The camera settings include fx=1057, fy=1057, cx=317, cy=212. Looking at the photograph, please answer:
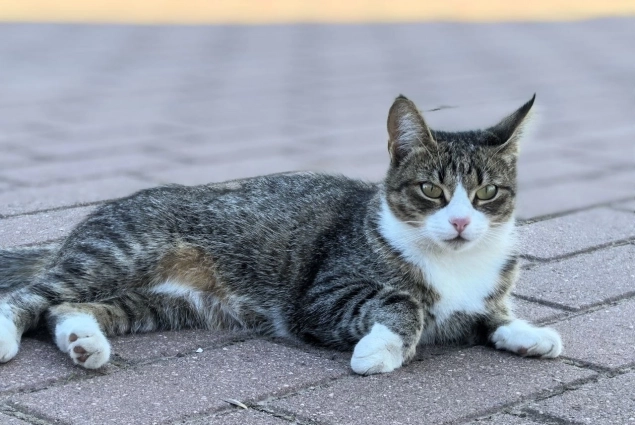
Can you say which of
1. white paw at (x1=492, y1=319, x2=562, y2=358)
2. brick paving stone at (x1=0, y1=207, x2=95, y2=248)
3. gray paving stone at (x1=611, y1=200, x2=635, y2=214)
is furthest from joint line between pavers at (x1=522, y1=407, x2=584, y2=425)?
gray paving stone at (x1=611, y1=200, x2=635, y2=214)

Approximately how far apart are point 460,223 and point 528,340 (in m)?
0.51

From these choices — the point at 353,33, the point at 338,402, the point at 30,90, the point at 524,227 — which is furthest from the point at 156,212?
the point at 353,33

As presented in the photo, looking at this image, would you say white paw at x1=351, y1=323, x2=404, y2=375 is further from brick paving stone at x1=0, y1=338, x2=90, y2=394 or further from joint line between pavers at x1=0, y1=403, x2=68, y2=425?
joint line between pavers at x1=0, y1=403, x2=68, y2=425

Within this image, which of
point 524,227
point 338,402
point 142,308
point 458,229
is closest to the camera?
point 338,402

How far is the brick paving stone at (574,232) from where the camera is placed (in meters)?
5.50

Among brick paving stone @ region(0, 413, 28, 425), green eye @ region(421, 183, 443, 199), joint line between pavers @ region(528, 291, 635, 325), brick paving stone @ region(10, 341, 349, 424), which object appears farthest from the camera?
joint line between pavers @ region(528, 291, 635, 325)

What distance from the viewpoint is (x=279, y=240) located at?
4523 mm

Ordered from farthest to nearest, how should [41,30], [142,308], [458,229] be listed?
[41,30] → [142,308] → [458,229]

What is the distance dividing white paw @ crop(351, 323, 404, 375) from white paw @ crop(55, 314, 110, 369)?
0.90 metres

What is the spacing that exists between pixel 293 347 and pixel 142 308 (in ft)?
2.10

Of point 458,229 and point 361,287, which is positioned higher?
point 458,229

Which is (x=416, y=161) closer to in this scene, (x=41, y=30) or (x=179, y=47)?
(x=179, y=47)

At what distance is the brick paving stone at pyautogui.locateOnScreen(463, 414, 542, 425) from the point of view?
3342 millimetres

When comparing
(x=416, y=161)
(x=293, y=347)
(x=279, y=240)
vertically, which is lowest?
(x=293, y=347)
